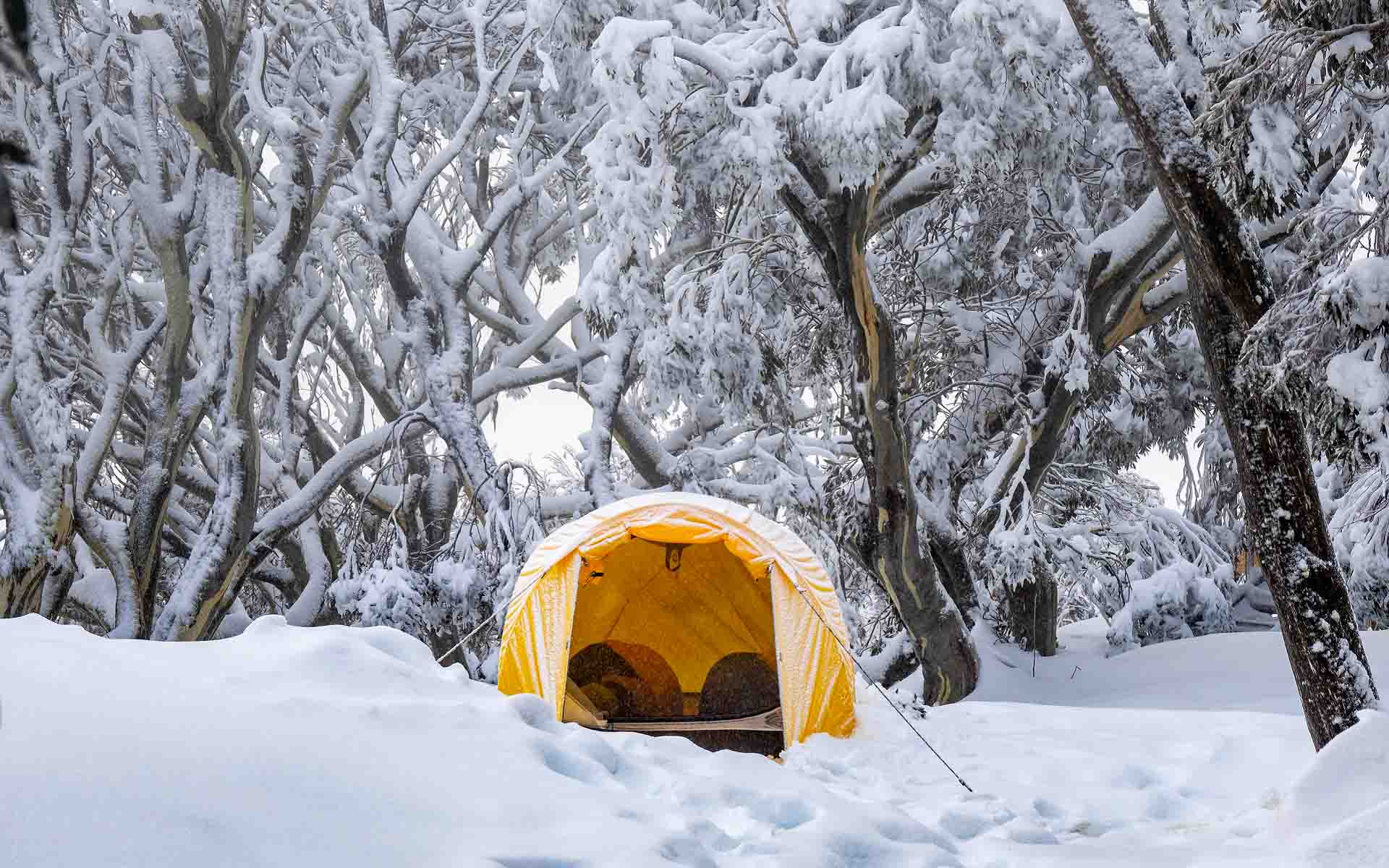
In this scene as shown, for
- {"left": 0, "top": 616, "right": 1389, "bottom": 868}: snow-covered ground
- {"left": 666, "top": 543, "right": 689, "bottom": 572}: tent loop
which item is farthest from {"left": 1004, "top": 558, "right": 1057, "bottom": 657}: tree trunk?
{"left": 0, "top": 616, "right": 1389, "bottom": 868}: snow-covered ground

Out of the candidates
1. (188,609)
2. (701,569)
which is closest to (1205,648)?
(701,569)

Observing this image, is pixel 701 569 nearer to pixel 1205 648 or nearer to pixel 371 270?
pixel 1205 648

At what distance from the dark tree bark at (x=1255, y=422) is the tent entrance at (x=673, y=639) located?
380 cm

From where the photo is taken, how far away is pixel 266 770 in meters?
3.02

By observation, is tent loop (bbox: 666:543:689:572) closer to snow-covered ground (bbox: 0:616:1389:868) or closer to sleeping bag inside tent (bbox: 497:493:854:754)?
sleeping bag inside tent (bbox: 497:493:854:754)

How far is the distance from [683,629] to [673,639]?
103 mm

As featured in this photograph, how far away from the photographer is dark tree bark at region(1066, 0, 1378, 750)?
15.8 ft

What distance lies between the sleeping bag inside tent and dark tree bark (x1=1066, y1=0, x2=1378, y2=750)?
2.71 meters

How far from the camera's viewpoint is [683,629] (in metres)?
8.58

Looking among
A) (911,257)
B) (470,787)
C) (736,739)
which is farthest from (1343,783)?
(911,257)

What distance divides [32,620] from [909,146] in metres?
6.20

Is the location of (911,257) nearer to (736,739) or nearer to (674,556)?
(674,556)

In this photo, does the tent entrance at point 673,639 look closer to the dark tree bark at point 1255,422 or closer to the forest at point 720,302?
the forest at point 720,302

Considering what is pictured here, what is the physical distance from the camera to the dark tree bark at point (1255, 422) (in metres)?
4.82
